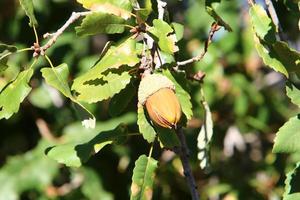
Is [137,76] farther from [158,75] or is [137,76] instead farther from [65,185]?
[65,185]

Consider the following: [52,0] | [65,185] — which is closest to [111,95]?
[65,185]

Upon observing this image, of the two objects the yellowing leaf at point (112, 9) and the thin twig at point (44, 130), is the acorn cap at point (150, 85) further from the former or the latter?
the thin twig at point (44, 130)

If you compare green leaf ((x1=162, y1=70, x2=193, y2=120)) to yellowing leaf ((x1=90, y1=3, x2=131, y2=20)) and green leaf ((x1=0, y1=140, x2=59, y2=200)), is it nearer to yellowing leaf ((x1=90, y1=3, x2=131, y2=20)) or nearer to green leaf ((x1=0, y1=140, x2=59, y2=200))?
yellowing leaf ((x1=90, y1=3, x2=131, y2=20))

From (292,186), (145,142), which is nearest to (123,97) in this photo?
(292,186)

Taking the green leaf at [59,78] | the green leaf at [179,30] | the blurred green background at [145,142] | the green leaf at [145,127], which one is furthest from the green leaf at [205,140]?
the blurred green background at [145,142]

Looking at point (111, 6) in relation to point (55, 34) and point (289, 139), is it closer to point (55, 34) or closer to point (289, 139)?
point (55, 34)

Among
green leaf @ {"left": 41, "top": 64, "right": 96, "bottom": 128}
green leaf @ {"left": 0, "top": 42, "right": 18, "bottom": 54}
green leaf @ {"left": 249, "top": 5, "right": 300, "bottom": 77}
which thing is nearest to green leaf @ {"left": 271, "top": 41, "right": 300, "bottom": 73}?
green leaf @ {"left": 249, "top": 5, "right": 300, "bottom": 77}

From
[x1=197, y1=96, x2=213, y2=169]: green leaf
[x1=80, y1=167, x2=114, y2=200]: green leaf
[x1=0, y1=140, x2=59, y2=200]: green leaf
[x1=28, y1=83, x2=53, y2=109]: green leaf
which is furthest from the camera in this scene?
[x1=28, y1=83, x2=53, y2=109]: green leaf
